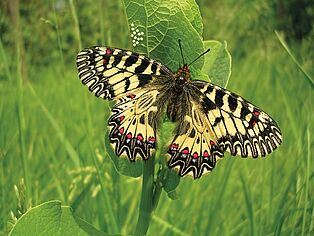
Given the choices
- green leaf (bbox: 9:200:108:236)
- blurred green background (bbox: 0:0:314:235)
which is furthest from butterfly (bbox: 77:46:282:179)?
blurred green background (bbox: 0:0:314:235)


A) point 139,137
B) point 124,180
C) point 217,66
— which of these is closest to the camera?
point 139,137

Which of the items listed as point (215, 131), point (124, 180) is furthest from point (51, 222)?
point (124, 180)

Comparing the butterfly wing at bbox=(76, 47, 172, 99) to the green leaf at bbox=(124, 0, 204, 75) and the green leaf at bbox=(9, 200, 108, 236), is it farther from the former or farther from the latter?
the green leaf at bbox=(9, 200, 108, 236)

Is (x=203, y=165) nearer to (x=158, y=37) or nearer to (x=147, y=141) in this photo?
(x=147, y=141)

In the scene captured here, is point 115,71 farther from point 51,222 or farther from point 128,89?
point 51,222

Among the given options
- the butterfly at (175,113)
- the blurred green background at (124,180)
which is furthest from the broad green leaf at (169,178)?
the blurred green background at (124,180)

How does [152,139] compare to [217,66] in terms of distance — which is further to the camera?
[217,66]
